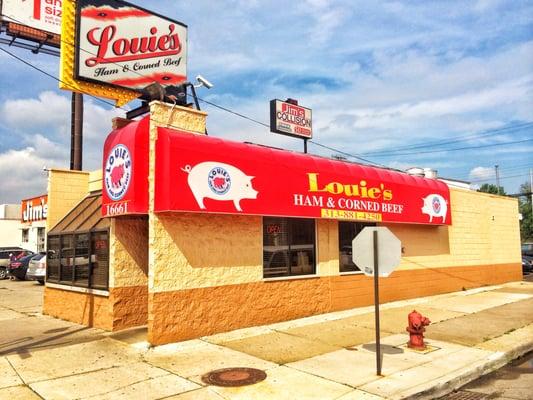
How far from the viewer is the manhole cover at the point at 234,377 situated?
265 inches

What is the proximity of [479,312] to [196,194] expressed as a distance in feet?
27.5

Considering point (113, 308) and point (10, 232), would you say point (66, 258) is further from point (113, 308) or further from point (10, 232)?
point (10, 232)

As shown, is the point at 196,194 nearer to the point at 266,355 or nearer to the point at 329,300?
the point at 266,355

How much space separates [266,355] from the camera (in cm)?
819

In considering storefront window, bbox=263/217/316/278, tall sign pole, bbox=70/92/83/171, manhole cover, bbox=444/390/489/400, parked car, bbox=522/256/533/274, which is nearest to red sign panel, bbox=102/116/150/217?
storefront window, bbox=263/217/316/278

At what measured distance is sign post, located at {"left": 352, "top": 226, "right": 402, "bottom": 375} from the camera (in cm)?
695

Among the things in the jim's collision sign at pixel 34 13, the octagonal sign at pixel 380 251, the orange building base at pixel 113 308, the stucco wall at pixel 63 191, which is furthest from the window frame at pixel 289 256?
the jim's collision sign at pixel 34 13

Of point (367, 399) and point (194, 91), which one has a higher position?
point (194, 91)

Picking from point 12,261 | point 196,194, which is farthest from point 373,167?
point 12,261

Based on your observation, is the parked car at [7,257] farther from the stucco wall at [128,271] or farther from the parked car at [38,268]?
the stucco wall at [128,271]

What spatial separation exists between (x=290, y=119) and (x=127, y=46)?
787cm

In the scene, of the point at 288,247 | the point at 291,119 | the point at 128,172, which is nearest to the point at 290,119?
the point at 291,119

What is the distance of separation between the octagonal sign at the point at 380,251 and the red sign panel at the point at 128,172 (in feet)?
Result: 14.1

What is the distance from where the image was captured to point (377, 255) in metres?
7.08
